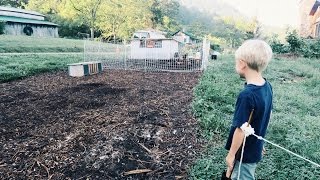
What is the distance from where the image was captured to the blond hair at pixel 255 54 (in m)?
2.29

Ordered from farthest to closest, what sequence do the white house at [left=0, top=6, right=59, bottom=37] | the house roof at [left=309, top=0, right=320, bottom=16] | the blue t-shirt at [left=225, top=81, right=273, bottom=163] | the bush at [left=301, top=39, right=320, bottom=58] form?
the white house at [left=0, top=6, right=59, bottom=37]
the house roof at [left=309, top=0, right=320, bottom=16]
the bush at [left=301, top=39, right=320, bottom=58]
the blue t-shirt at [left=225, top=81, right=273, bottom=163]

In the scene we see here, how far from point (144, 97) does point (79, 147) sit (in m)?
3.52

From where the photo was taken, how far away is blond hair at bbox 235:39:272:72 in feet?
7.53

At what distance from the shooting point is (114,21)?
40.0m

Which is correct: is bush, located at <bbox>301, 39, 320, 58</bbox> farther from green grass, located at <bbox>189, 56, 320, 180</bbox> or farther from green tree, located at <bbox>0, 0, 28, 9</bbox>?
green tree, located at <bbox>0, 0, 28, 9</bbox>

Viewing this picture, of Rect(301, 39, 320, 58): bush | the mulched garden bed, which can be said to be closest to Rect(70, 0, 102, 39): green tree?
Rect(301, 39, 320, 58): bush

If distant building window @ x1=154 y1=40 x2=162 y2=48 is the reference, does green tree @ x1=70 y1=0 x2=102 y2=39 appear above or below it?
above

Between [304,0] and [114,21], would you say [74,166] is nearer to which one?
[114,21]

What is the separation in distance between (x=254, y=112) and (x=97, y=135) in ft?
10.7

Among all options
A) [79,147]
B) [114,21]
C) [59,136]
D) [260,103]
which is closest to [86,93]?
[59,136]

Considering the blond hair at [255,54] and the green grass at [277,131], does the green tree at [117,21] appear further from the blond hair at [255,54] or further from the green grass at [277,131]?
the blond hair at [255,54]

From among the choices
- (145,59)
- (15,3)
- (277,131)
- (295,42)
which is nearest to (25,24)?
(15,3)

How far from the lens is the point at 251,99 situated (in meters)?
2.23

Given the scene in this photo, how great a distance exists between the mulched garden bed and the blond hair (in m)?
1.93
